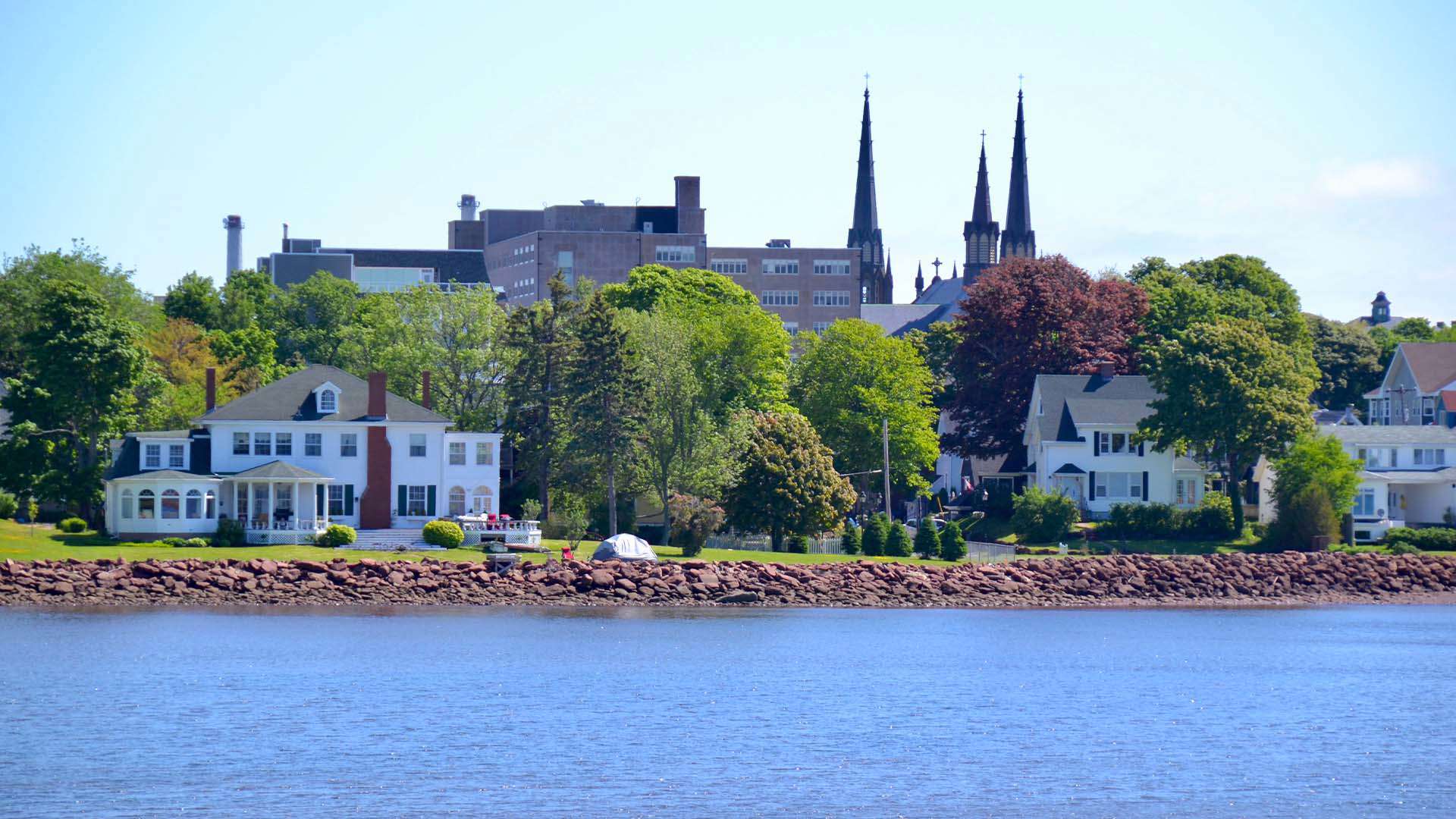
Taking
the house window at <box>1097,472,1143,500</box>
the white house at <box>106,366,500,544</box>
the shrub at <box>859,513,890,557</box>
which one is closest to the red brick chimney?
the white house at <box>106,366,500,544</box>

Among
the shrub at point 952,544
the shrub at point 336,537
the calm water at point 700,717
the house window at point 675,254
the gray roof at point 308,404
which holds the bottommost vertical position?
the calm water at point 700,717

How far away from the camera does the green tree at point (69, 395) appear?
244ft

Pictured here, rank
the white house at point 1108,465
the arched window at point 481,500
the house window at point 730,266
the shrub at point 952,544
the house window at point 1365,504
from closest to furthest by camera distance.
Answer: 1. the arched window at point 481,500
2. the shrub at point 952,544
3. the house window at point 1365,504
4. the white house at point 1108,465
5. the house window at point 730,266

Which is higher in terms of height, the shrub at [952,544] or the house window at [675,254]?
the house window at [675,254]

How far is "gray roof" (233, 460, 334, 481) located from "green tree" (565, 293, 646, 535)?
1105 centimetres

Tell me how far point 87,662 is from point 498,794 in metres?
18.9

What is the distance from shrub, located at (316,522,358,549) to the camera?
69.8 meters

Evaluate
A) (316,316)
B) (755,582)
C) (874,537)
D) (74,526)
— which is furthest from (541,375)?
(316,316)

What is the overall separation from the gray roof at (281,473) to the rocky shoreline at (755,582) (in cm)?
646

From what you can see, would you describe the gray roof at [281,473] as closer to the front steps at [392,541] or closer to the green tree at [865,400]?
the front steps at [392,541]

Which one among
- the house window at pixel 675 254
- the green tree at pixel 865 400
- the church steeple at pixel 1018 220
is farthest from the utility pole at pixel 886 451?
the church steeple at pixel 1018 220

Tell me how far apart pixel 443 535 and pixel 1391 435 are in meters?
50.2

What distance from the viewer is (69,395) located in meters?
74.6

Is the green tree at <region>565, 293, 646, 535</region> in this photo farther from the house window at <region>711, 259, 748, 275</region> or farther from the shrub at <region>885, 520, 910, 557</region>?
the house window at <region>711, 259, 748, 275</region>
